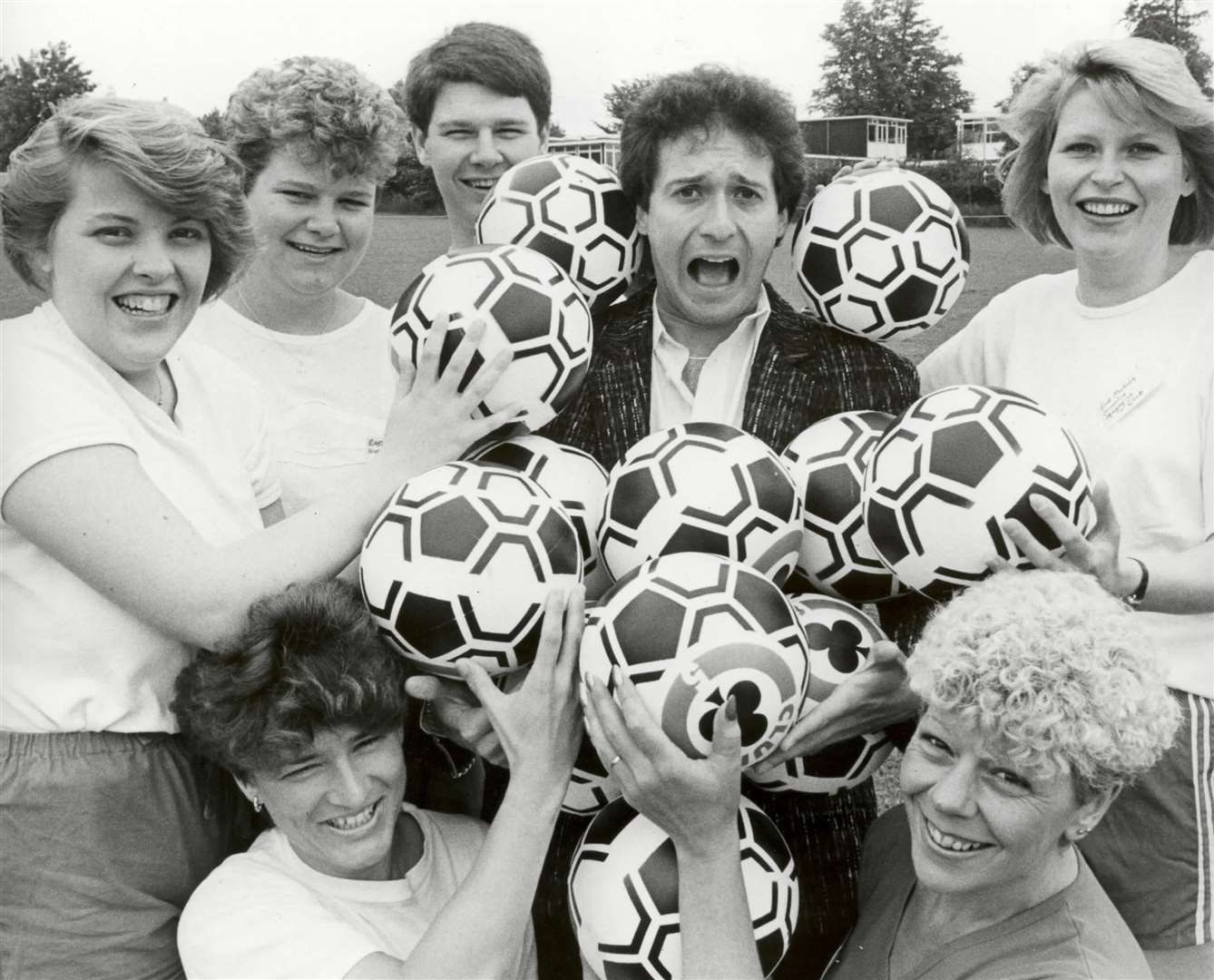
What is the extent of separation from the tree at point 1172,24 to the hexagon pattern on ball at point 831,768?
314 centimetres

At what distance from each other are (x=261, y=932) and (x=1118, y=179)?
3.41m

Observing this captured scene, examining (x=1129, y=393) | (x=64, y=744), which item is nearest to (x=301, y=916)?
(x=64, y=744)

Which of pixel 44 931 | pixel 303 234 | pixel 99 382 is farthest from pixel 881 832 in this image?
pixel 303 234

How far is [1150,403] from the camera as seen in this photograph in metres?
3.63

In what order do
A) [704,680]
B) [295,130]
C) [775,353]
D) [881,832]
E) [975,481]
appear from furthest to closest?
[295,130] < [775,353] < [881,832] < [975,481] < [704,680]

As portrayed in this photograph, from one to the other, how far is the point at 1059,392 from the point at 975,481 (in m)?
1.05

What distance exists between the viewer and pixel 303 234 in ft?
14.4

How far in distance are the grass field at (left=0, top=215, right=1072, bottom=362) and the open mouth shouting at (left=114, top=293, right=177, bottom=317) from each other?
13652mm

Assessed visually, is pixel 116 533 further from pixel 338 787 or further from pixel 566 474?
pixel 566 474

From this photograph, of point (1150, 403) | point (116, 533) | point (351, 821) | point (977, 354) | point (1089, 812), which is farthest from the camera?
point (977, 354)

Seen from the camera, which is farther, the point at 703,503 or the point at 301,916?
Answer: the point at 703,503

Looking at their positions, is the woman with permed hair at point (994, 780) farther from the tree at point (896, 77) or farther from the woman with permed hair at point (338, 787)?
the tree at point (896, 77)

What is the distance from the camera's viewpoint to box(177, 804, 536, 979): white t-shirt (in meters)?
2.80

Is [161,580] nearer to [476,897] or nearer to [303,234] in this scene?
[476,897]
